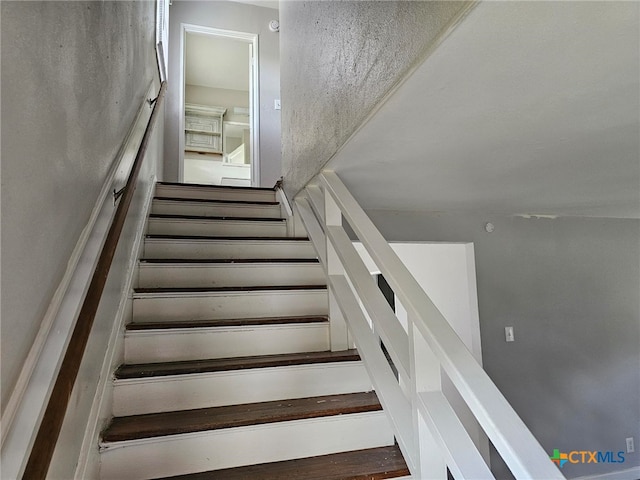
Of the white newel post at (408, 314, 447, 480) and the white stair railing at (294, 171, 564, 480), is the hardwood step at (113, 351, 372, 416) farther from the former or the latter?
the white newel post at (408, 314, 447, 480)

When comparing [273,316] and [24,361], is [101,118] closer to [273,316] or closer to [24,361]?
[24,361]

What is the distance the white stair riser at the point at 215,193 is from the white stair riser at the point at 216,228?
1.59 ft

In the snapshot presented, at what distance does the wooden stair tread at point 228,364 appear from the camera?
59.2 inches

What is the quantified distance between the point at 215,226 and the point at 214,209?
266 millimetres

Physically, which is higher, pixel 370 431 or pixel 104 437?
pixel 104 437

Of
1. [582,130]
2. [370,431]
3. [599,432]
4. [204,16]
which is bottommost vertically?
[599,432]

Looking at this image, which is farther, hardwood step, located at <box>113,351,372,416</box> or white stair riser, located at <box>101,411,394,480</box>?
hardwood step, located at <box>113,351,372,416</box>

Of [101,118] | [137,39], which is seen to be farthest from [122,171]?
[137,39]

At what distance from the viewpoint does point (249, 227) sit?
2.64 metres

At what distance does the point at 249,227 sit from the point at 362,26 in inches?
64.1

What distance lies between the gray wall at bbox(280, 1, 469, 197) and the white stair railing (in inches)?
14.0

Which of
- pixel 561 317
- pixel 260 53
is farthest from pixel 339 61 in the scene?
pixel 260 53

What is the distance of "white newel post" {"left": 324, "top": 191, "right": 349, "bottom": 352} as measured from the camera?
181cm

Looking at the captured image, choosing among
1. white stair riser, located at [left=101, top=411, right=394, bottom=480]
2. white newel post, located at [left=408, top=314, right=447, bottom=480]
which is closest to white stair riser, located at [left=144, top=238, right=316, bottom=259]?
white stair riser, located at [left=101, top=411, right=394, bottom=480]
